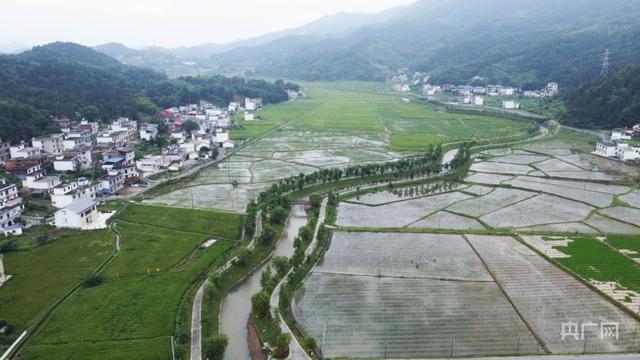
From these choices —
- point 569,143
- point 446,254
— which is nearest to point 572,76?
point 569,143

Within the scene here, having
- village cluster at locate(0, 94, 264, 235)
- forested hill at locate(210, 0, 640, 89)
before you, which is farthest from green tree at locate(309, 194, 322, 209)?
forested hill at locate(210, 0, 640, 89)

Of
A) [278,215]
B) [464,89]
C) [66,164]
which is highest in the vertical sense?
[464,89]

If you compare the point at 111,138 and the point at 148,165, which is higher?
the point at 111,138

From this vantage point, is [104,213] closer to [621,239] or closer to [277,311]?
[277,311]

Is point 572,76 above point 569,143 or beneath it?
above

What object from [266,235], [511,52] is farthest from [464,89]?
[266,235]

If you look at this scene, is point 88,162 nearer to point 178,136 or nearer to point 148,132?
point 148,132
